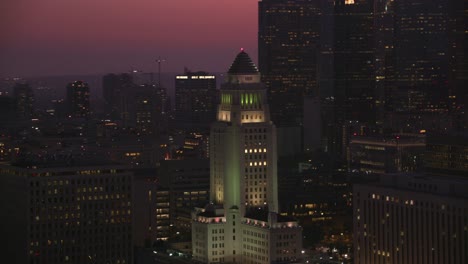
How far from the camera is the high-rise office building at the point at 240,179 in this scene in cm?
4394

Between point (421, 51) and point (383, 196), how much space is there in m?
40.6

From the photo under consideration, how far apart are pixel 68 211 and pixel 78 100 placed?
26.9 metres

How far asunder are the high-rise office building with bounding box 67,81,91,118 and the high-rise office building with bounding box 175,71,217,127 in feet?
18.5

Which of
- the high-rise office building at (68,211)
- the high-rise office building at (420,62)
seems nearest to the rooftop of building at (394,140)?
the high-rise office building at (420,62)

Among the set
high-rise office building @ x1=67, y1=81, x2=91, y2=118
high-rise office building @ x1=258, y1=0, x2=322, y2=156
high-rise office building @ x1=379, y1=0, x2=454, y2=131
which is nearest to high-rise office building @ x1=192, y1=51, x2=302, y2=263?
high-rise office building @ x1=67, y1=81, x2=91, y2=118

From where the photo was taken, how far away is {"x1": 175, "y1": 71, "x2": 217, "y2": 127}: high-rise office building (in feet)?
244

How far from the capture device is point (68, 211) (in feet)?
137

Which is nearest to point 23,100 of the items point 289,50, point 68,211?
point 68,211

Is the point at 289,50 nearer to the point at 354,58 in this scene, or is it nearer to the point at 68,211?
the point at 354,58

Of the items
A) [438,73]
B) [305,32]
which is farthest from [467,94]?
[305,32]

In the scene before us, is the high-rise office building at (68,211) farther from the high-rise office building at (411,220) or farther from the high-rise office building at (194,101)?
the high-rise office building at (194,101)

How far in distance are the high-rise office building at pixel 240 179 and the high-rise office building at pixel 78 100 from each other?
10.1 m

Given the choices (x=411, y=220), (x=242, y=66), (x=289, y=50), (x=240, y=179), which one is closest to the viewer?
(x=411, y=220)

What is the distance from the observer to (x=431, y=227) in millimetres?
37000
